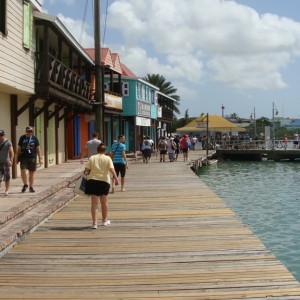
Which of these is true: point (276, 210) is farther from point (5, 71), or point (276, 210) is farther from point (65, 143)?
point (65, 143)

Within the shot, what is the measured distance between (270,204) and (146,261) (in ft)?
42.2

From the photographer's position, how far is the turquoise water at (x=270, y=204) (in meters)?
11.8

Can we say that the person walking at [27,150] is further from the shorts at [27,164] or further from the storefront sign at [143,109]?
the storefront sign at [143,109]

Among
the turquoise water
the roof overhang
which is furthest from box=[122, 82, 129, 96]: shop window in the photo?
the roof overhang

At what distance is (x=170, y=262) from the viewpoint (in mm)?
7297

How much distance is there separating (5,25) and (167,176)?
9.26 m

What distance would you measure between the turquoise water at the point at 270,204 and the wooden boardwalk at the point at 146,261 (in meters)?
1.66

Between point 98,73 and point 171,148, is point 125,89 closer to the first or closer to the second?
point 171,148

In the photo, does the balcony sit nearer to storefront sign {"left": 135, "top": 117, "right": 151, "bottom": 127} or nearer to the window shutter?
the window shutter

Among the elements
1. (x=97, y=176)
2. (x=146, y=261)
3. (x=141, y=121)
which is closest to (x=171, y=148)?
(x=141, y=121)

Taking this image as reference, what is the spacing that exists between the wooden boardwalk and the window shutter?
753 cm

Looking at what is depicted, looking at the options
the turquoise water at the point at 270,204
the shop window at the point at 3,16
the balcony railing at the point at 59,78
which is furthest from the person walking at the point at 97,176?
the balcony railing at the point at 59,78

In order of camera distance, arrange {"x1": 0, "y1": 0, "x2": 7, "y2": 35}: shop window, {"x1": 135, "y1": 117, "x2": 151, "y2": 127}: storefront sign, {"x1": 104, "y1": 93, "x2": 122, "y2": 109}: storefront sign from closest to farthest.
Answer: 1. {"x1": 0, "y1": 0, "x2": 7, "y2": 35}: shop window
2. {"x1": 104, "y1": 93, "x2": 122, "y2": 109}: storefront sign
3. {"x1": 135, "y1": 117, "x2": 151, "y2": 127}: storefront sign

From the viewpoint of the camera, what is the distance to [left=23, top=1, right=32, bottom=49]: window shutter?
1698 cm
